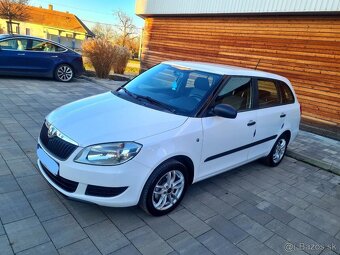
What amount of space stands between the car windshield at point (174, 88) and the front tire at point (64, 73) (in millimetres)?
6696

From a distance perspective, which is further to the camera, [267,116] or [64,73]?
[64,73]

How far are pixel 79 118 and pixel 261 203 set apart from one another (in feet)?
8.25

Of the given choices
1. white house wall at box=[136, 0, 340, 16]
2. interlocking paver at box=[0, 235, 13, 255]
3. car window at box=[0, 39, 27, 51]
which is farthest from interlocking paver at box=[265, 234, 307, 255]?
car window at box=[0, 39, 27, 51]

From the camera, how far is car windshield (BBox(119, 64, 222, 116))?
11.2ft

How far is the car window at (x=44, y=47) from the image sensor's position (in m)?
9.26

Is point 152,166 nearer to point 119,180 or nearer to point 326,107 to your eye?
point 119,180

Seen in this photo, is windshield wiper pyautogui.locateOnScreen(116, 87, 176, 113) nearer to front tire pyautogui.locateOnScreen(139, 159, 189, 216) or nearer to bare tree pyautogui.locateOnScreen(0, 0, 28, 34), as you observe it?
front tire pyautogui.locateOnScreen(139, 159, 189, 216)

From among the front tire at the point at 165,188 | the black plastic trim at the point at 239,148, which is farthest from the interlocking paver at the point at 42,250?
the black plastic trim at the point at 239,148

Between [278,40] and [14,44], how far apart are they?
26.2 ft

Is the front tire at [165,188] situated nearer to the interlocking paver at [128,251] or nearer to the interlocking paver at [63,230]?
the interlocking paver at [128,251]

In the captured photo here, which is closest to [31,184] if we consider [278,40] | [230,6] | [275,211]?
[275,211]

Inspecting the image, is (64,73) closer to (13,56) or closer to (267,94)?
(13,56)

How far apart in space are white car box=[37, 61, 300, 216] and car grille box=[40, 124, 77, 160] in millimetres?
10

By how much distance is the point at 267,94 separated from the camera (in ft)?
14.4
